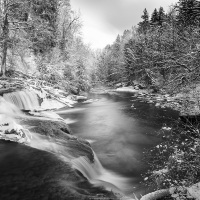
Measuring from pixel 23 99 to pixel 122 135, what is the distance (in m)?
6.37

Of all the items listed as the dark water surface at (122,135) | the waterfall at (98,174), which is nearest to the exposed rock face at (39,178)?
the waterfall at (98,174)

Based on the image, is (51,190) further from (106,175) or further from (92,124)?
(92,124)

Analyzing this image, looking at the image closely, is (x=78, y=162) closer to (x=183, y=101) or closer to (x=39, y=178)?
(x=39, y=178)

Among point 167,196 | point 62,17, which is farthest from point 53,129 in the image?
point 62,17

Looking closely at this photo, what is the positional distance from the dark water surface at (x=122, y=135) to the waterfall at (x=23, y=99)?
3.00m

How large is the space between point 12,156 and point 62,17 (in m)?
28.0

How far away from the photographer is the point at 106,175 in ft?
25.8

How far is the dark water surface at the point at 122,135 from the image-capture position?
8.63m

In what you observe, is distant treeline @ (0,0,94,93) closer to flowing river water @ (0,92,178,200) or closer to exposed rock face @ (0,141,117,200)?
flowing river water @ (0,92,178,200)

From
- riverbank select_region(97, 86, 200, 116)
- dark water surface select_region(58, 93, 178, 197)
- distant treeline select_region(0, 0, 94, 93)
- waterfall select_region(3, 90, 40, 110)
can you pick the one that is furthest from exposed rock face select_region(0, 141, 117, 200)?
distant treeline select_region(0, 0, 94, 93)

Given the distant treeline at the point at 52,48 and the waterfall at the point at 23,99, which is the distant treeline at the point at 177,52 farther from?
the distant treeline at the point at 52,48

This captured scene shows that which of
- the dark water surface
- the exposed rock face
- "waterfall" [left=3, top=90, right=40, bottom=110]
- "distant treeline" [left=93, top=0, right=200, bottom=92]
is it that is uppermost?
"distant treeline" [left=93, top=0, right=200, bottom=92]

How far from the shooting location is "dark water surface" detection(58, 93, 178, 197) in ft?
28.3

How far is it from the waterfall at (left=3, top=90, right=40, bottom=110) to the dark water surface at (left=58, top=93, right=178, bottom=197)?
300 centimetres
